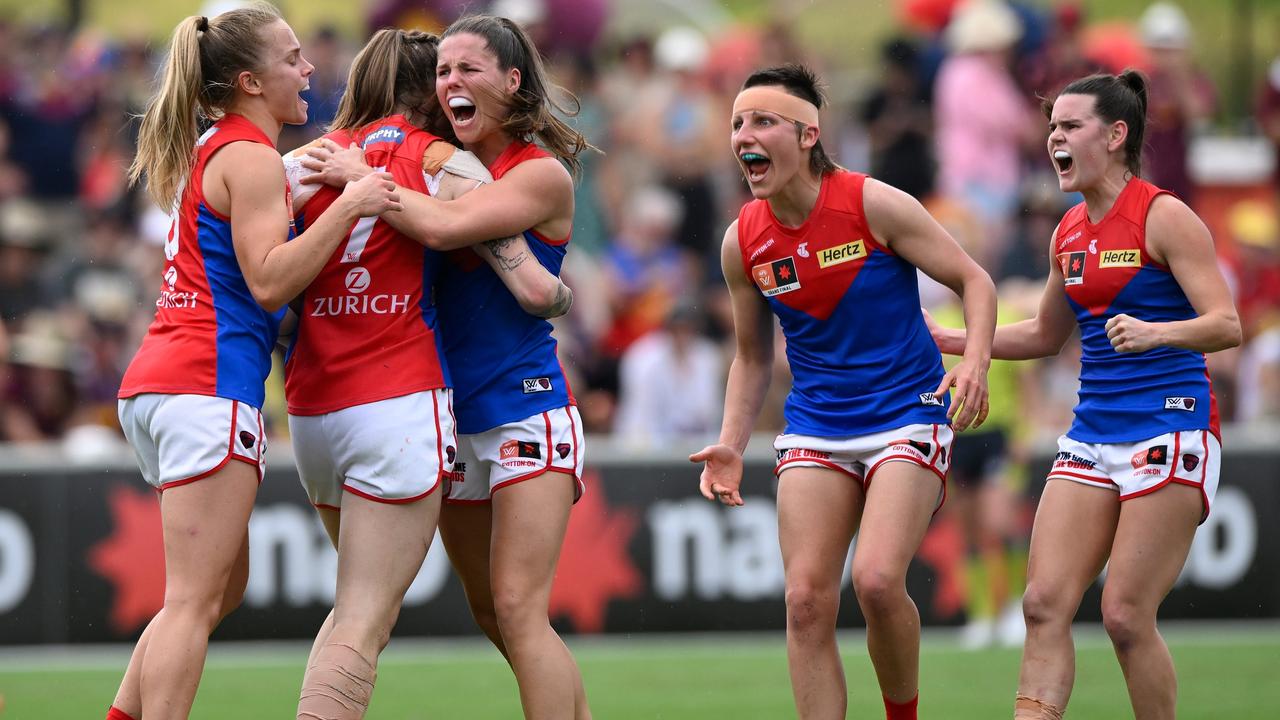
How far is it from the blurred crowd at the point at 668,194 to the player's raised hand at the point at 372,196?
6.89 metres

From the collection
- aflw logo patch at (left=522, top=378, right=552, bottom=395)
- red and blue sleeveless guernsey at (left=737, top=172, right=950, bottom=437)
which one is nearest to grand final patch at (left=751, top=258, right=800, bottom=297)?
red and blue sleeveless guernsey at (left=737, top=172, right=950, bottom=437)

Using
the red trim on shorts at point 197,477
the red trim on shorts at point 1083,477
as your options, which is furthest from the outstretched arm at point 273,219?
the red trim on shorts at point 1083,477

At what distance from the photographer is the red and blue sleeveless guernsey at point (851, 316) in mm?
5988

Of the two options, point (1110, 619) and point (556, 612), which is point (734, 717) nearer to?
point (1110, 619)

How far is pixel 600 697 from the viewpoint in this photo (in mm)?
9164

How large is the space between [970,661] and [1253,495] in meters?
2.84

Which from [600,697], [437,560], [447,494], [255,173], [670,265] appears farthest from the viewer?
[670,265]

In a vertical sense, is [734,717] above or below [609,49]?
below

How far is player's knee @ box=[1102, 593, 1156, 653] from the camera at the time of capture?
5828mm

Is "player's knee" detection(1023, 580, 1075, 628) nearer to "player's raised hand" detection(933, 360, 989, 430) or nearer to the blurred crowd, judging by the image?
"player's raised hand" detection(933, 360, 989, 430)

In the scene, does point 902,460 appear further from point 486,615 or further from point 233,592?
point 233,592

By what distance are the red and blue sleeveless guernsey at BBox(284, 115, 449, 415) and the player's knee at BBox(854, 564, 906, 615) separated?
1.55 m

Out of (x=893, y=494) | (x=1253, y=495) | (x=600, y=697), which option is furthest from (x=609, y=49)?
(x=893, y=494)

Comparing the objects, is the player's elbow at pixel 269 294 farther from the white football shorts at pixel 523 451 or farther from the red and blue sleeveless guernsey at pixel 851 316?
the red and blue sleeveless guernsey at pixel 851 316
